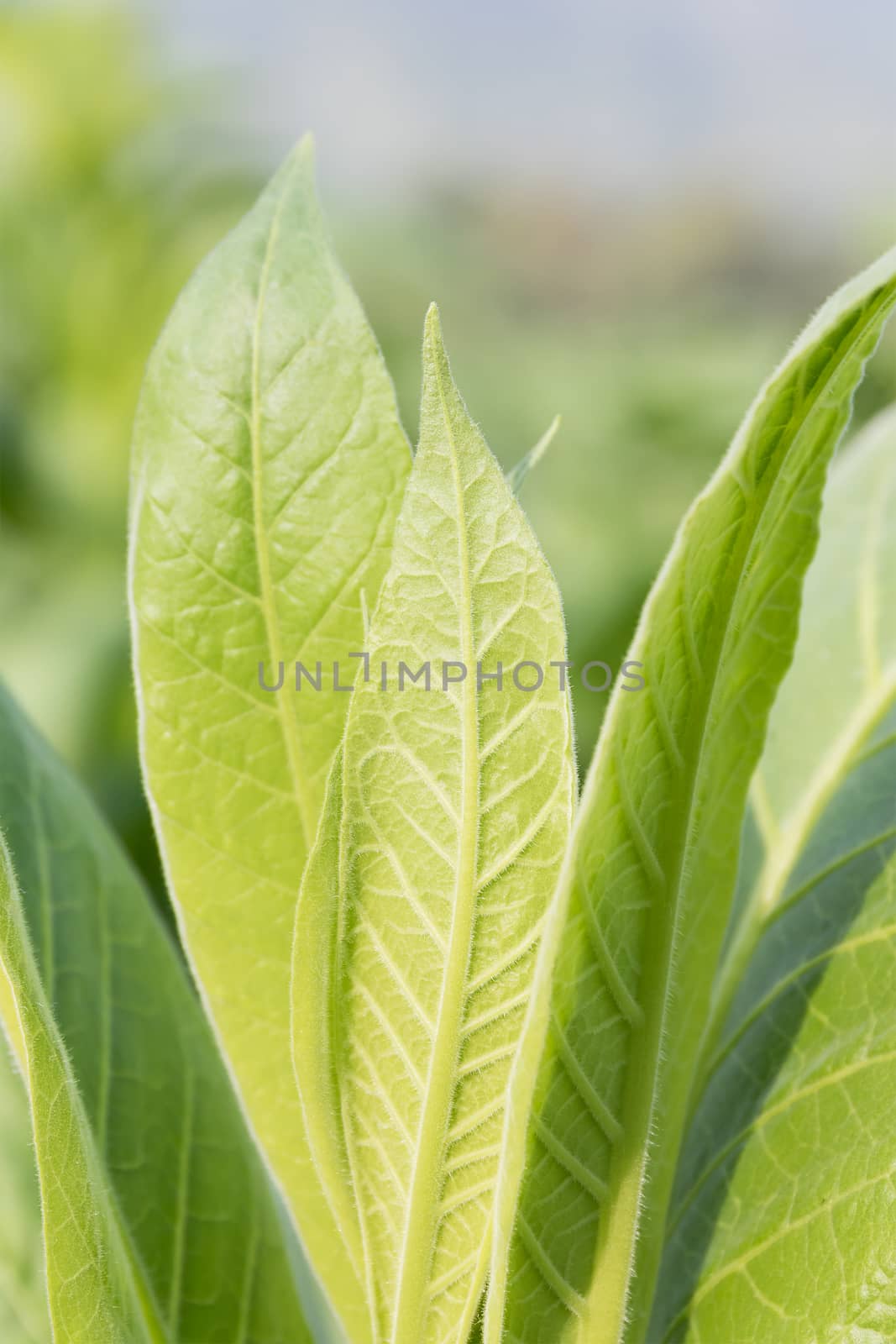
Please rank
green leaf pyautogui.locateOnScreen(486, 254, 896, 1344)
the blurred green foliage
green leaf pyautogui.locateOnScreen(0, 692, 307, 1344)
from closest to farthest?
green leaf pyautogui.locateOnScreen(486, 254, 896, 1344) → green leaf pyautogui.locateOnScreen(0, 692, 307, 1344) → the blurred green foliage

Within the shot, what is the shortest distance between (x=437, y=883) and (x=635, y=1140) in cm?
8

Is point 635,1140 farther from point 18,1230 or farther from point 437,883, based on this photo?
point 18,1230

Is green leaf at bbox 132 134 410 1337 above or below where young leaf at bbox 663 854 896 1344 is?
above

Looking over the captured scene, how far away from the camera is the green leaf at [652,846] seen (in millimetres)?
297

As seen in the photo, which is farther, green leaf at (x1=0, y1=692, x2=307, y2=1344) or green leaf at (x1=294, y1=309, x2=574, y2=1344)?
green leaf at (x1=0, y1=692, x2=307, y2=1344)

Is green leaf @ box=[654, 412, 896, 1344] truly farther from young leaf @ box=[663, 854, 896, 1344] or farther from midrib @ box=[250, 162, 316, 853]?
midrib @ box=[250, 162, 316, 853]

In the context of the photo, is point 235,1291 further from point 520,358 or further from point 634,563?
point 520,358

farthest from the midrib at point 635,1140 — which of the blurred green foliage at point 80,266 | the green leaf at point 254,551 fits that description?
the blurred green foliage at point 80,266

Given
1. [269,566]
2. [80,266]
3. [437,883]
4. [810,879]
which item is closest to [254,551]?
[269,566]

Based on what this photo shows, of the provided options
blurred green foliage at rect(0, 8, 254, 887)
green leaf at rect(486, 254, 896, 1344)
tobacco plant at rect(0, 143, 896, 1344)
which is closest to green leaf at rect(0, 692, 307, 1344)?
tobacco plant at rect(0, 143, 896, 1344)

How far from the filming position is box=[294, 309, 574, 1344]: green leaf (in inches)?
12.4

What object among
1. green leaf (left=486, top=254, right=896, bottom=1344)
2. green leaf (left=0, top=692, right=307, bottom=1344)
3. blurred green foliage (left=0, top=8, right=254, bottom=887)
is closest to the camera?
green leaf (left=486, top=254, right=896, bottom=1344)

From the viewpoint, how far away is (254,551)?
39 cm

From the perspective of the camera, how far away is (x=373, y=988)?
0.36 metres
